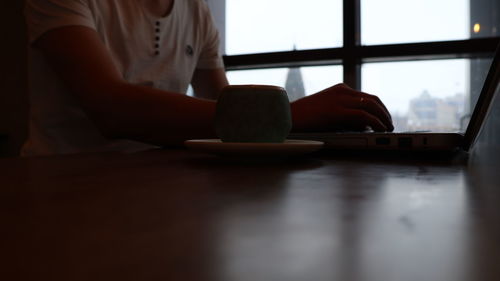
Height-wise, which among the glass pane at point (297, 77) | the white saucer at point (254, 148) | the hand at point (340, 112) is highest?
the glass pane at point (297, 77)

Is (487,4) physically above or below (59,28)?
above

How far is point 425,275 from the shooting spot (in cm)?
9

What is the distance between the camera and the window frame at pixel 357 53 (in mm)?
1944

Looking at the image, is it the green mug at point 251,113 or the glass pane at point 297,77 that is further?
the glass pane at point 297,77

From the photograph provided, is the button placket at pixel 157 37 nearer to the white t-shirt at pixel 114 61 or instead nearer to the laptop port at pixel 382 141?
the white t-shirt at pixel 114 61

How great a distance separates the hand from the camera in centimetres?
59

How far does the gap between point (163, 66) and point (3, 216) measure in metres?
0.95

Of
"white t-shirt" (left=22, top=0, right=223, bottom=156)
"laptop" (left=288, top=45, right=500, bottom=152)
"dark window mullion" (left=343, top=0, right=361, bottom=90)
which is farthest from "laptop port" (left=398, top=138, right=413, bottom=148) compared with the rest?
"dark window mullion" (left=343, top=0, right=361, bottom=90)

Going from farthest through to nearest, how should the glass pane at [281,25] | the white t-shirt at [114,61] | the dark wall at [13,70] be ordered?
the glass pane at [281,25] < the dark wall at [13,70] < the white t-shirt at [114,61]

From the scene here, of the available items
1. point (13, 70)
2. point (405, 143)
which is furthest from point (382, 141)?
point (13, 70)

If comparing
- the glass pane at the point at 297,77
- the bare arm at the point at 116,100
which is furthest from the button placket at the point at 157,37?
the glass pane at the point at 297,77

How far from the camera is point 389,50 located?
6.78ft

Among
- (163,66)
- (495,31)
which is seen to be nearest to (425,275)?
(163,66)

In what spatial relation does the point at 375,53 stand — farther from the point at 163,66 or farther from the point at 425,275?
the point at 425,275
